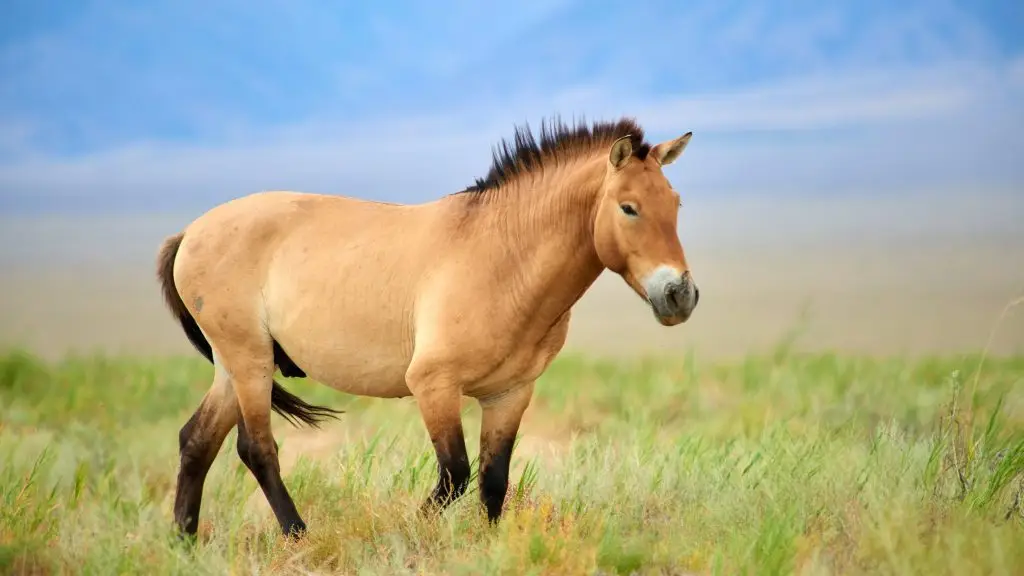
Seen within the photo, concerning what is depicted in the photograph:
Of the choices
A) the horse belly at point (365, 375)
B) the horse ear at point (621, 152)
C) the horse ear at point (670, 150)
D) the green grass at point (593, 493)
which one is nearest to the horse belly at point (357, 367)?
the horse belly at point (365, 375)

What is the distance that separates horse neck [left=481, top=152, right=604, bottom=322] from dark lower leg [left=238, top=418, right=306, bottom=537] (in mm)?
1869

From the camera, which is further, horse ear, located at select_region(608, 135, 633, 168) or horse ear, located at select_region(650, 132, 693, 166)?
horse ear, located at select_region(650, 132, 693, 166)

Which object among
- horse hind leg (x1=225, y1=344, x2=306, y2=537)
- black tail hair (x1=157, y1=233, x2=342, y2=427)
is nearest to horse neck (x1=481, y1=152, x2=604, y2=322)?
horse hind leg (x1=225, y1=344, x2=306, y2=537)

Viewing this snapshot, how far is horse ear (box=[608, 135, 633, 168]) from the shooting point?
4848 millimetres

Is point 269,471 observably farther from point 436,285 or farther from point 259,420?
point 436,285

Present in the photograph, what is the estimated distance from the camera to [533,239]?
5.28 m

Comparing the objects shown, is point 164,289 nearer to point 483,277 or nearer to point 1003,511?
point 483,277

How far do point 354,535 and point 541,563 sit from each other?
3.93 ft

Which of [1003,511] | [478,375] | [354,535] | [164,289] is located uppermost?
[164,289]

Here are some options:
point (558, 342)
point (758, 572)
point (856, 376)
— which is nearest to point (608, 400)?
point (856, 376)

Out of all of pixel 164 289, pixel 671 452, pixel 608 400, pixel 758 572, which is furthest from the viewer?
pixel 608 400

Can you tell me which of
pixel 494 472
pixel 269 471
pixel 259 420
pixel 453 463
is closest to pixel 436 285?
pixel 453 463

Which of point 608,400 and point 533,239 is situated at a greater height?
point 533,239

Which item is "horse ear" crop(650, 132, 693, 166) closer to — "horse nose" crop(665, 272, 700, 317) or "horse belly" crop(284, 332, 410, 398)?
"horse nose" crop(665, 272, 700, 317)
